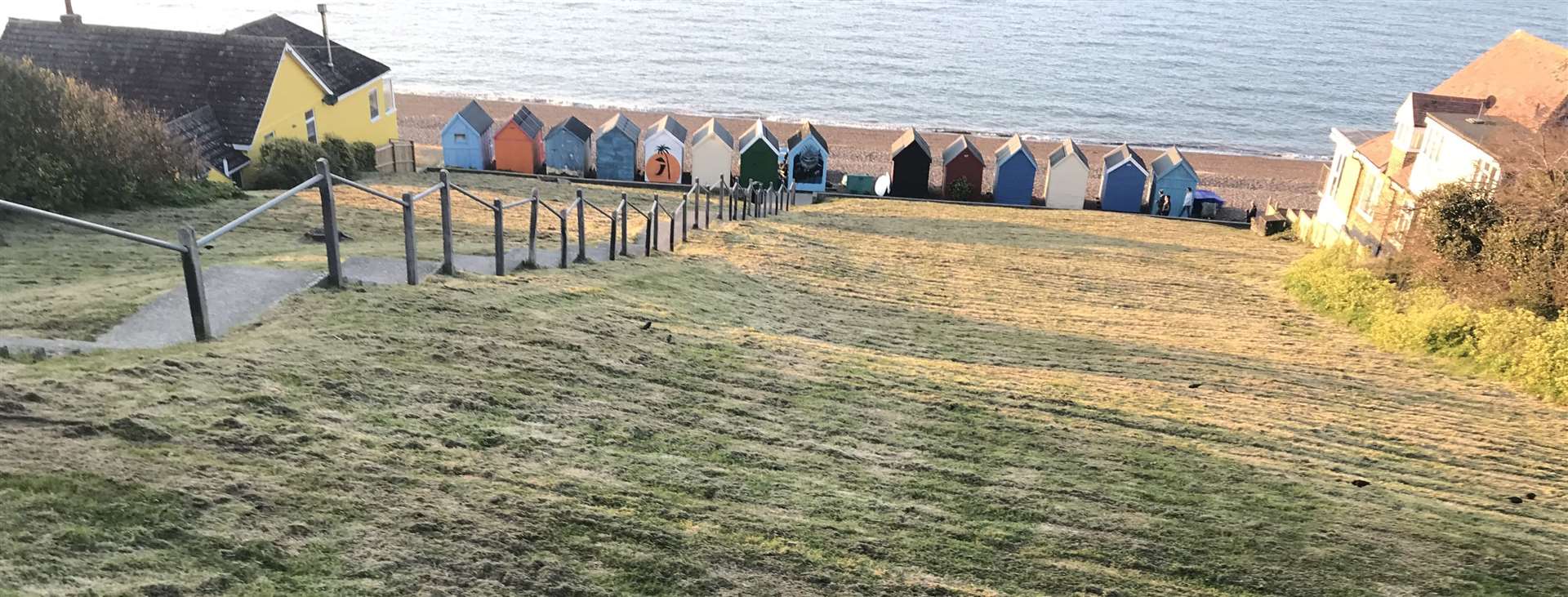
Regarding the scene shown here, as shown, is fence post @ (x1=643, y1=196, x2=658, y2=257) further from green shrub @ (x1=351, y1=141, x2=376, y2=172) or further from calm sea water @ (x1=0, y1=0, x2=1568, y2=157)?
calm sea water @ (x1=0, y1=0, x2=1568, y2=157)

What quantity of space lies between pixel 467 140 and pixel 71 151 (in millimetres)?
18886

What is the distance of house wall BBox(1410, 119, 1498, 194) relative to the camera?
1712 centimetres

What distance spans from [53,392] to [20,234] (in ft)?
24.9

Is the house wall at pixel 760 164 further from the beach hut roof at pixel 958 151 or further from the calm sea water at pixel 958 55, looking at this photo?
the calm sea water at pixel 958 55

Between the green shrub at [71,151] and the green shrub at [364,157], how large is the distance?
387 inches

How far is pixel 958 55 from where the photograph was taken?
241 ft

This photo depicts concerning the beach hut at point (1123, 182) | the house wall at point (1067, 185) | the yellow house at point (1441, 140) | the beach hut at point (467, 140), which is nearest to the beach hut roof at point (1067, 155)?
the house wall at point (1067, 185)

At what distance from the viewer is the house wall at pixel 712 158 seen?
31.5m

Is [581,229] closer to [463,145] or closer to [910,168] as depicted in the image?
[463,145]

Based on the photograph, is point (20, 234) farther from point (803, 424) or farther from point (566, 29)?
point (566, 29)

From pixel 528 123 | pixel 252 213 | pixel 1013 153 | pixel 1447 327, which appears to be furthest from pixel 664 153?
pixel 252 213

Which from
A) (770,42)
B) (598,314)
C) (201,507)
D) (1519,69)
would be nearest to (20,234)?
(598,314)

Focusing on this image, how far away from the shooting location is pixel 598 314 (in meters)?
7.57

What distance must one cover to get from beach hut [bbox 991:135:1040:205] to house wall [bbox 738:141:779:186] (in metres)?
7.59
